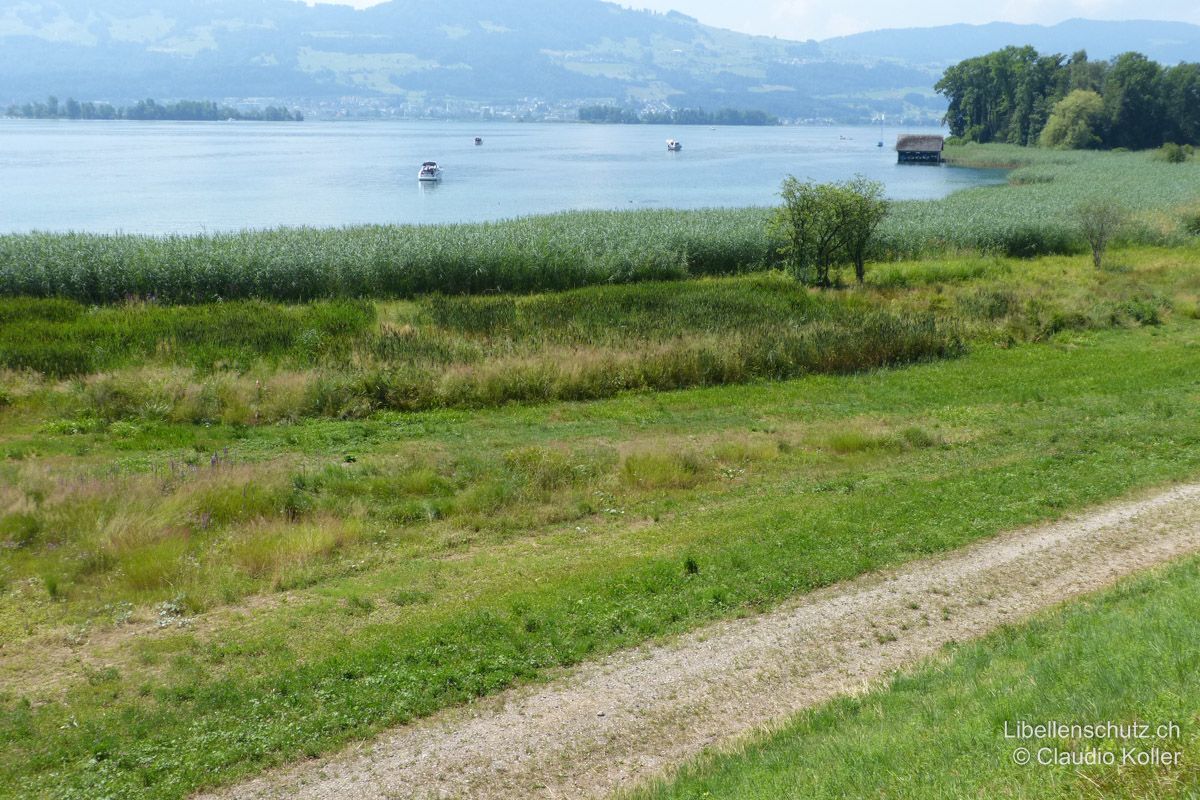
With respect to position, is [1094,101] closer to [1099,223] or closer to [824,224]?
[1099,223]

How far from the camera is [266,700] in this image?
8.62m

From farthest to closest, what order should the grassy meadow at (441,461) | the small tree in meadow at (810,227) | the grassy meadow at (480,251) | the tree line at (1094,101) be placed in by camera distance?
the tree line at (1094,101) < the small tree in meadow at (810,227) < the grassy meadow at (480,251) < the grassy meadow at (441,461)

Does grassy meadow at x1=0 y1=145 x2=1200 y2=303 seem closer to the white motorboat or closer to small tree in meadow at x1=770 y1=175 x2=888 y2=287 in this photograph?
small tree in meadow at x1=770 y1=175 x2=888 y2=287

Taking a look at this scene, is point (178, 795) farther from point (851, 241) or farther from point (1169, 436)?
point (851, 241)

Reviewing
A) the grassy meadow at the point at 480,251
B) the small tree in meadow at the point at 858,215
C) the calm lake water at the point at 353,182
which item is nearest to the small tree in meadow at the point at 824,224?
the small tree in meadow at the point at 858,215

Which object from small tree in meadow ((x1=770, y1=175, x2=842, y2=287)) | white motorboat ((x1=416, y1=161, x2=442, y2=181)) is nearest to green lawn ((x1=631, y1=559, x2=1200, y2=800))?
small tree in meadow ((x1=770, y1=175, x2=842, y2=287))

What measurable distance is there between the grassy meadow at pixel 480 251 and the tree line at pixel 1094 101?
85.4 meters

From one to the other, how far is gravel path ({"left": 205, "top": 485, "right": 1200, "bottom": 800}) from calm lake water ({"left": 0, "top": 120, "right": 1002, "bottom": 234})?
61.2 m

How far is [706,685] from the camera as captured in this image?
8.81m

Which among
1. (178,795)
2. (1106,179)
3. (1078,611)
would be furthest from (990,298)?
(1106,179)

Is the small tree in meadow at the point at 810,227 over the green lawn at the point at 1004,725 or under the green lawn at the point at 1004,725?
over

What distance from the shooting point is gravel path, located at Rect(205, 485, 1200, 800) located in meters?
7.55

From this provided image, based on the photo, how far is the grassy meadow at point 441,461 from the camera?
918 cm

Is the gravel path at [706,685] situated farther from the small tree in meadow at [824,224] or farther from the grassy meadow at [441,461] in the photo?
the small tree in meadow at [824,224]
